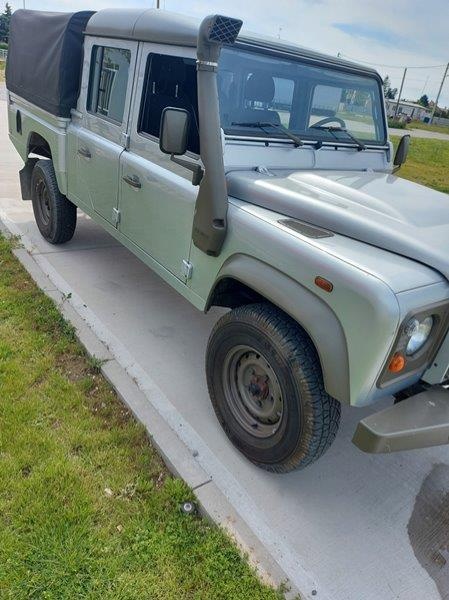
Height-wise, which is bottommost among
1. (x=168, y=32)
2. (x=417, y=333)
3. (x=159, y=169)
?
(x=417, y=333)

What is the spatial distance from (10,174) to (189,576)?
7.20 metres

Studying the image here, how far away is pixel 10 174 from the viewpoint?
25.0 feet

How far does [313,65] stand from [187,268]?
5.42ft

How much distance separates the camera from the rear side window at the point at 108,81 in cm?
350

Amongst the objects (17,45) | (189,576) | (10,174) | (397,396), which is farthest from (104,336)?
(10,174)

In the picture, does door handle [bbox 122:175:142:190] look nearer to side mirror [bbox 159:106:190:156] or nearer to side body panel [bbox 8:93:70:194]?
side mirror [bbox 159:106:190:156]

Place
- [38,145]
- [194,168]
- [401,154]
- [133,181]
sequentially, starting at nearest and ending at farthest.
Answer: [194,168]
[133,181]
[401,154]
[38,145]

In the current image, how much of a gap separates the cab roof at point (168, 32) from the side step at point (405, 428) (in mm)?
2252

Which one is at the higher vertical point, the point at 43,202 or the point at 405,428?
the point at 405,428

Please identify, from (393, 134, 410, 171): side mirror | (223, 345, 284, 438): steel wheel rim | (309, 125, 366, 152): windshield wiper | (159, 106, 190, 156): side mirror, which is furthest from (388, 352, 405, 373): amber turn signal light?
(393, 134, 410, 171): side mirror

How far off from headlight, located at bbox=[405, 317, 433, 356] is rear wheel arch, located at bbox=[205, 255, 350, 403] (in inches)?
10.3

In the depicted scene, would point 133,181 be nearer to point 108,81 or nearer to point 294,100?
point 108,81

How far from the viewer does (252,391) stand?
2.64m

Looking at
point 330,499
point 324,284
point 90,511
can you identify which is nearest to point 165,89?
point 324,284
